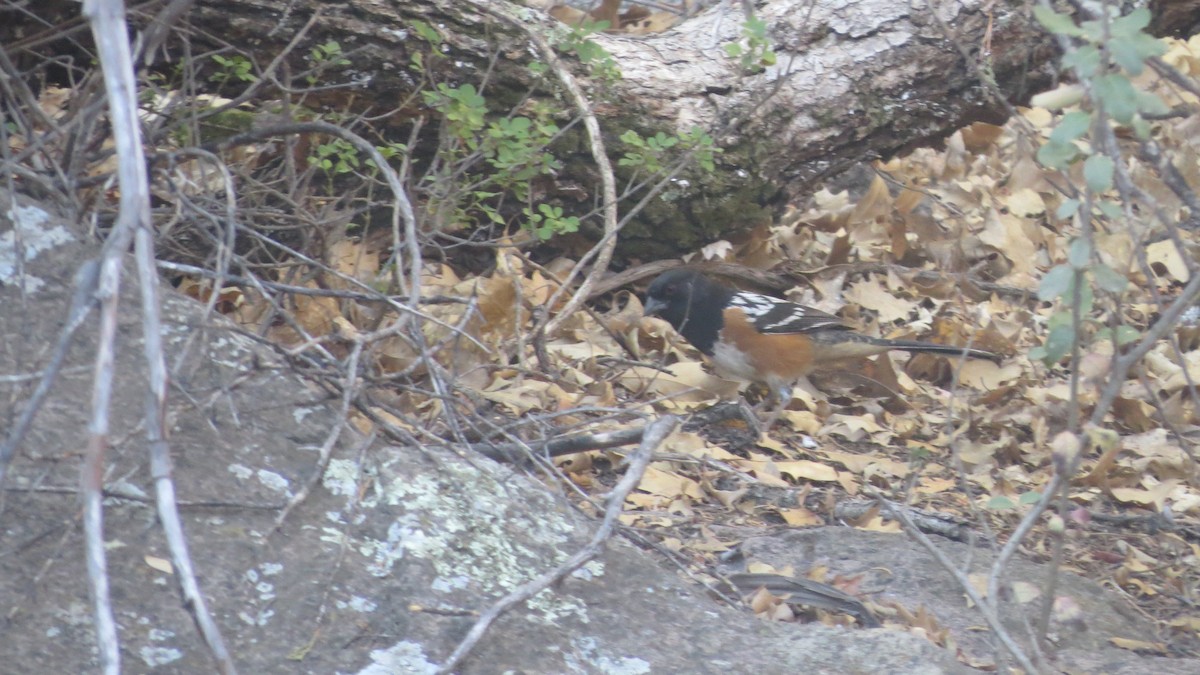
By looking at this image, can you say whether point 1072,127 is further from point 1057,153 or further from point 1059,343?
point 1059,343

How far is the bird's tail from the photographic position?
16.8 ft

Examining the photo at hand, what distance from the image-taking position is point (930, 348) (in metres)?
5.22

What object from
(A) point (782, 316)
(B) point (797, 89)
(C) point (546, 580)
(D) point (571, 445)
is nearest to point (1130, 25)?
(C) point (546, 580)

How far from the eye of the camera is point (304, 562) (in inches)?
81.8

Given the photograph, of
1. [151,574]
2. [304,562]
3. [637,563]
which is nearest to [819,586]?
[637,563]

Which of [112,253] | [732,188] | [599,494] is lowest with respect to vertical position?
[599,494]

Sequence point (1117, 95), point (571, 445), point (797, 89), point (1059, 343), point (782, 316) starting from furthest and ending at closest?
point (782, 316), point (797, 89), point (571, 445), point (1059, 343), point (1117, 95)

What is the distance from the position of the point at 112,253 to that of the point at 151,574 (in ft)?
3.07

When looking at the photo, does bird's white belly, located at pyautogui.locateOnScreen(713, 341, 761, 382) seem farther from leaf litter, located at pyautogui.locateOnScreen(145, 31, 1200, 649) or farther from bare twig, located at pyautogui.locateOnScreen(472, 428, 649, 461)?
bare twig, located at pyautogui.locateOnScreen(472, 428, 649, 461)

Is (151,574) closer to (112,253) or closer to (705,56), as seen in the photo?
(112,253)

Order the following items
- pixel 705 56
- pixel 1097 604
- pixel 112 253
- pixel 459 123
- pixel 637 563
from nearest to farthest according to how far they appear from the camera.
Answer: pixel 112 253, pixel 637 563, pixel 1097 604, pixel 459 123, pixel 705 56

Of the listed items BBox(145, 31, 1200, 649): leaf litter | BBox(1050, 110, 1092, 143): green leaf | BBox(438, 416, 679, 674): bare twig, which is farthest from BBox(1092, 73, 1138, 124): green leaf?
BBox(438, 416, 679, 674): bare twig

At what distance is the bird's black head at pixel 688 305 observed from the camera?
524 centimetres

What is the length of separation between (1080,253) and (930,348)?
10.9ft
